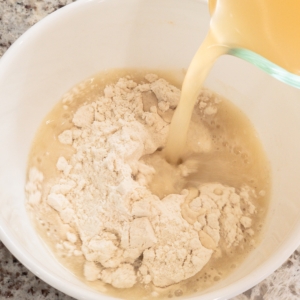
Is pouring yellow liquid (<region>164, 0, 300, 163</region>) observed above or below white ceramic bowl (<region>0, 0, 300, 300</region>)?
above

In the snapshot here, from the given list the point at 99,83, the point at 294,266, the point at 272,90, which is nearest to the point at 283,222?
the point at 294,266

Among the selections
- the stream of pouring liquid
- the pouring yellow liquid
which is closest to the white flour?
the stream of pouring liquid

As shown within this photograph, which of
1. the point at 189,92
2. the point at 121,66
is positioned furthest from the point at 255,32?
the point at 121,66

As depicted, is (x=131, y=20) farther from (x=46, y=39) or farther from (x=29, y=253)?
(x=29, y=253)

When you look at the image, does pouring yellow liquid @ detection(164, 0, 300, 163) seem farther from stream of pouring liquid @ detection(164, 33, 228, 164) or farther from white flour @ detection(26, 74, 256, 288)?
white flour @ detection(26, 74, 256, 288)

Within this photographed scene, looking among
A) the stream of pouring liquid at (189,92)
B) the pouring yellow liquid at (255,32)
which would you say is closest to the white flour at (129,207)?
the stream of pouring liquid at (189,92)

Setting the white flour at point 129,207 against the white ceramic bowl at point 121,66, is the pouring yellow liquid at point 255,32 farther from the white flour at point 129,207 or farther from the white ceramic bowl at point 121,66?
the white flour at point 129,207
